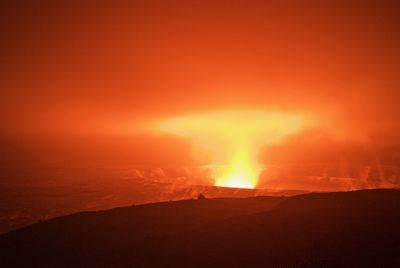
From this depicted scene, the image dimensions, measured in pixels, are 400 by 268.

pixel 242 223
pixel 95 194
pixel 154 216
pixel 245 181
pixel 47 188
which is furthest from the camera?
pixel 245 181

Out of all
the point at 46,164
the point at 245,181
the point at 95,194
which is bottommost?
the point at 95,194

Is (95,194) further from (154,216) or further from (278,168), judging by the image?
(278,168)

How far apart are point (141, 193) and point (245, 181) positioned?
107 ft

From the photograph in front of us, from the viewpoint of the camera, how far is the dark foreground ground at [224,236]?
18000 mm

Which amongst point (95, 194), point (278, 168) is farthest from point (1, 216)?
point (278, 168)

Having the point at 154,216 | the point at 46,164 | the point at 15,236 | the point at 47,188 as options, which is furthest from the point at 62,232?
the point at 46,164

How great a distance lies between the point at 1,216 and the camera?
179ft

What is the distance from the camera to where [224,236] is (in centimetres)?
2150

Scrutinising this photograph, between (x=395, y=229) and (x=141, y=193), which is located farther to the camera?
(x=141, y=193)

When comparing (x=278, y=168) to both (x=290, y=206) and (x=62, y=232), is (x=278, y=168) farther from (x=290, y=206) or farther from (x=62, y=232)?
(x=62, y=232)

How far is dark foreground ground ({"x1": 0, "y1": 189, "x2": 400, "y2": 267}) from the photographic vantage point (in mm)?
18000

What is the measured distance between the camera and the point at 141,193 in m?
76.4

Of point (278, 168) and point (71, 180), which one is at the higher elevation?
point (278, 168)

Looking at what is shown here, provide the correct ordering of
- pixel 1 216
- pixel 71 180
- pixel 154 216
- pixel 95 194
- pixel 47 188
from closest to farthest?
pixel 154 216 < pixel 1 216 < pixel 95 194 < pixel 47 188 < pixel 71 180
